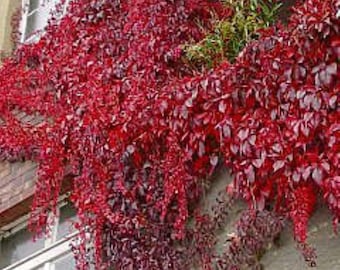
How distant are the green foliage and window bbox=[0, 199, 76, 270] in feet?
4.46

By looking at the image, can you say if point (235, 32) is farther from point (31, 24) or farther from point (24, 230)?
point (31, 24)

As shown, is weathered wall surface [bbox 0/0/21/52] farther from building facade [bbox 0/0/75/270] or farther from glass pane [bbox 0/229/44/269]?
glass pane [bbox 0/229/44/269]

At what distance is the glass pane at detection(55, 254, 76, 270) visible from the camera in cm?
509

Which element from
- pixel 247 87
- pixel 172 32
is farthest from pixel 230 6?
pixel 247 87

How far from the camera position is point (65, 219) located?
5305 millimetres

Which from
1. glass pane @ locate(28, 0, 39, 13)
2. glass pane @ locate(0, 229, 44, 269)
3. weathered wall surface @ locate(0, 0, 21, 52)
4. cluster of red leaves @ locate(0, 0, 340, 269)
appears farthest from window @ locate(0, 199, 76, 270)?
glass pane @ locate(28, 0, 39, 13)

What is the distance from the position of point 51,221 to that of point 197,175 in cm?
139

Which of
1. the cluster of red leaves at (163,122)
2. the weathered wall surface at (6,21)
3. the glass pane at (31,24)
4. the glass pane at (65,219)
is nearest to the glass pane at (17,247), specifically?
the glass pane at (65,219)

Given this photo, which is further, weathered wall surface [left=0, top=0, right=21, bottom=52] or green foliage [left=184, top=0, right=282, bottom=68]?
weathered wall surface [left=0, top=0, right=21, bottom=52]

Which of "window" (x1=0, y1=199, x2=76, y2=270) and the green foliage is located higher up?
the green foliage

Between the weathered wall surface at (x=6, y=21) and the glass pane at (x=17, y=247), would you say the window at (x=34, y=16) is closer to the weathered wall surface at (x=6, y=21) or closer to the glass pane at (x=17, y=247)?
the weathered wall surface at (x=6, y=21)

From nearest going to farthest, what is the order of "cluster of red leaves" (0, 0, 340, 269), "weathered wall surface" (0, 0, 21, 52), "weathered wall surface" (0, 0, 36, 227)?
"cluster of red leaves" (0, 0, 340, 269) → "weathered wall surface" (0, 0, 36, 227) → "weathered wall surface" (0, 0, 21, 52)

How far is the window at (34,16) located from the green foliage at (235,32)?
249 centimetres

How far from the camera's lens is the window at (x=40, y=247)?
5.18 meters
